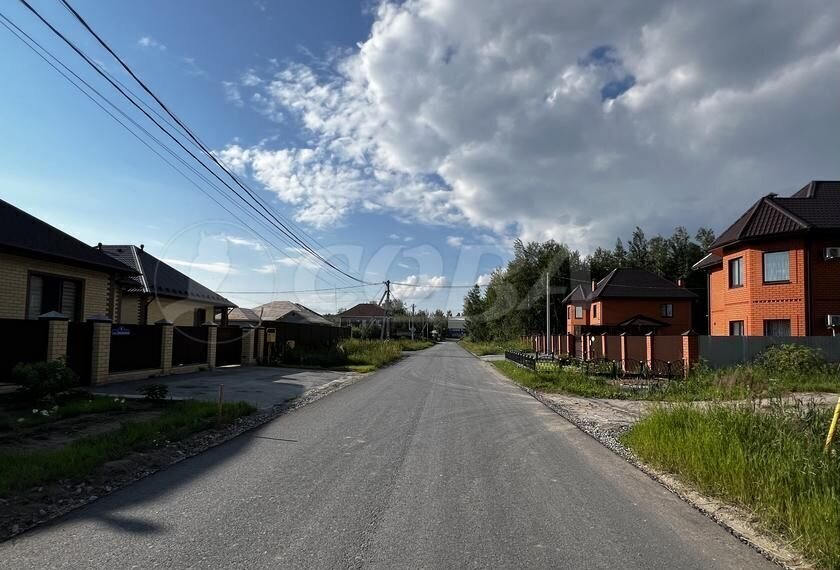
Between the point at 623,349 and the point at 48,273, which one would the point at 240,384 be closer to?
the point at 48,273

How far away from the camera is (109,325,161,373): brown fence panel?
1616 centimetres

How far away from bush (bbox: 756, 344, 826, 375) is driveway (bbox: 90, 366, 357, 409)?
15633mm

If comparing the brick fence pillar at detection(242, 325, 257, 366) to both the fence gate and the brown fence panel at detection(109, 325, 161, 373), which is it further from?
the brown fence panel at detection(109, 325, 161, 373)

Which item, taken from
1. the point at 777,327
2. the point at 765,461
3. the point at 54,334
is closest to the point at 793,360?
the point at 777,327

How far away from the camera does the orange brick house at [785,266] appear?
2225cm

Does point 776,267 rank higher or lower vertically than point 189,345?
higher

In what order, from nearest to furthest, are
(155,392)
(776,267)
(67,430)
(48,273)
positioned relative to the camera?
1. (67,430)
2. (155,392)
3. (48,273)
4. (776,267)

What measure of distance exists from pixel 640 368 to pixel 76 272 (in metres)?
20.9

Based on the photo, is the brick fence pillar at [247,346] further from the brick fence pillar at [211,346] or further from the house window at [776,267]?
the house window at [776,267]

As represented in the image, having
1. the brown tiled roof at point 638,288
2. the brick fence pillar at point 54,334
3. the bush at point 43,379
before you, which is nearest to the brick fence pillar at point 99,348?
the brick fence pillar at point 54,334

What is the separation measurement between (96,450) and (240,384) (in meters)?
10.4

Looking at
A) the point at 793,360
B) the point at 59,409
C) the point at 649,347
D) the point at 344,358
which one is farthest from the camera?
the point at 344,358

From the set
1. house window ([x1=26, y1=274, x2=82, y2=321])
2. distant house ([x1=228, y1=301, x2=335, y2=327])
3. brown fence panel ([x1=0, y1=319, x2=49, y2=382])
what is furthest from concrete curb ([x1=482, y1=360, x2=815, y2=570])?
distant house ([x1=228, y1=301, x2=335, y2=327])

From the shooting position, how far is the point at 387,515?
5047mm
